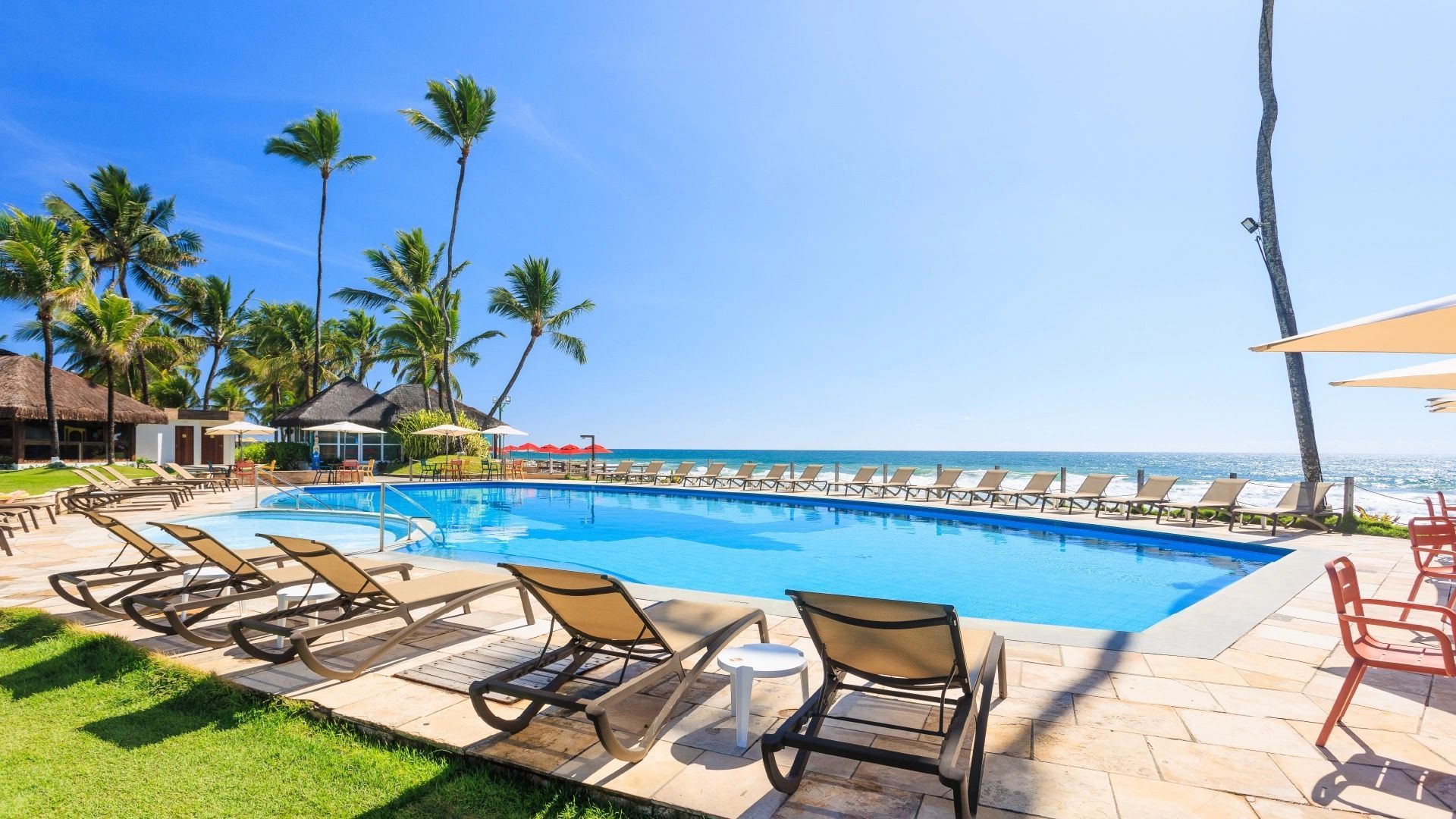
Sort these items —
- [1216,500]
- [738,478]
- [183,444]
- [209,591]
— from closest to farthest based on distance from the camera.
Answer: [209,591] < [1216,500] < [738,478] < [183,444]

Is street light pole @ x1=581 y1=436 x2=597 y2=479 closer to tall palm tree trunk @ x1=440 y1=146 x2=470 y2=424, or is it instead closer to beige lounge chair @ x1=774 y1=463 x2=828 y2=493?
tall palm tree trunk @ x1=440 y1=146 x2=470 y2=424

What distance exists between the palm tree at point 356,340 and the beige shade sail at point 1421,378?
3598 cm

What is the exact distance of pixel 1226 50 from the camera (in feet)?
43.8

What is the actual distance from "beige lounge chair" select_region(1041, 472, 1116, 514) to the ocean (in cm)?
1451

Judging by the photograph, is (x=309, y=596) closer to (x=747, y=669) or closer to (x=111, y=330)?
(x=747, y=669)

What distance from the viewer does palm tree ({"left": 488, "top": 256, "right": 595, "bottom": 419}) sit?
26.5 metres

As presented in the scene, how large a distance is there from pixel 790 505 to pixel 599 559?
7.01 m

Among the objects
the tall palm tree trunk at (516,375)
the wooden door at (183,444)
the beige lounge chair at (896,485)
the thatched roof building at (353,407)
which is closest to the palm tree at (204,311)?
the wooden door at (183,444)

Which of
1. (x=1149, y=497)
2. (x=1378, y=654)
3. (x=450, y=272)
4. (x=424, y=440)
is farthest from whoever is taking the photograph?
(x=450, y=272)

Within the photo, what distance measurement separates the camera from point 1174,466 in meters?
55.4

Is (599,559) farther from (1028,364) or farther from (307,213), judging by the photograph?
(1028,364)

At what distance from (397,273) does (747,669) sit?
27996mm

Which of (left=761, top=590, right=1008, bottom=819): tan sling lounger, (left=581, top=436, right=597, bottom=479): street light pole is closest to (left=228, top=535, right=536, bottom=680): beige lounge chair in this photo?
(left=761, top=590, right=1008, bottom=819): tan sling lounger

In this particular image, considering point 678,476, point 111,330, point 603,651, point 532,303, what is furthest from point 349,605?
point 532,303
